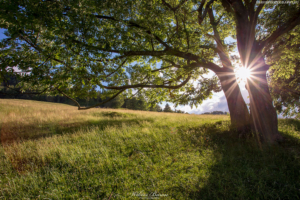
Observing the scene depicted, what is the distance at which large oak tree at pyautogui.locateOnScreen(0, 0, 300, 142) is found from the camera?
353 centimetres

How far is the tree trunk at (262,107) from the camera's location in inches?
203

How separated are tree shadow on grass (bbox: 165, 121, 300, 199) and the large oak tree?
1005mm

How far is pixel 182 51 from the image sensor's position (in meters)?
5.42

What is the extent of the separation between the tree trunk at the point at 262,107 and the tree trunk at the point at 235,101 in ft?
1.73

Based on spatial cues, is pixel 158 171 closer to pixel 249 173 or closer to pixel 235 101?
pixel 249 173

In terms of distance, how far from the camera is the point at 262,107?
5328 millimetres

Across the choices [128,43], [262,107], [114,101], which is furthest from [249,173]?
[114,101]

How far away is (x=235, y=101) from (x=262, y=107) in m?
1.30

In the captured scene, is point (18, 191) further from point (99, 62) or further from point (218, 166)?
point (218, 166)

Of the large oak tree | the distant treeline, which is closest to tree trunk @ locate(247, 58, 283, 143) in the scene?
the large oak tree

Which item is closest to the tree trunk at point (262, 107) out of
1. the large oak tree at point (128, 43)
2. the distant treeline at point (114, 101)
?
the large oak tree at point (128, 43)

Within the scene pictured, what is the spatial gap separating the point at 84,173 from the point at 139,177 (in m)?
1.74

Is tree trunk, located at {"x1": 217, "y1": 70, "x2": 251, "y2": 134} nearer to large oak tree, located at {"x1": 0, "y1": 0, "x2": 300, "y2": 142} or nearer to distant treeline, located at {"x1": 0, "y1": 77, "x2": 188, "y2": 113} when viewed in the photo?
large oak tree, located at {"x1": 0, "y1": 0, "x2": 300, "y2": 142}

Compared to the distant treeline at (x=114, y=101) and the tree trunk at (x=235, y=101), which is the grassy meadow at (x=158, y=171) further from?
the distant treeline at (x=114, y=101)
